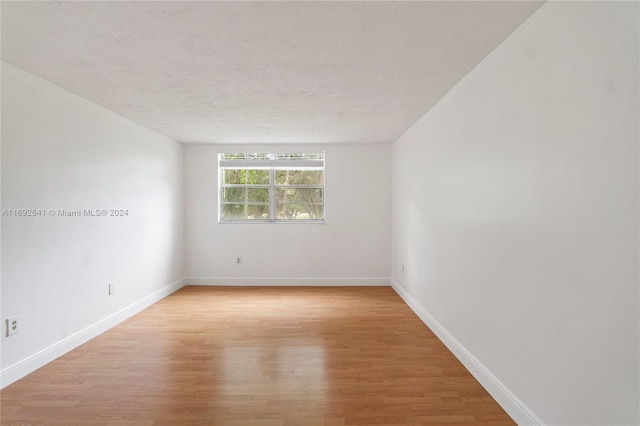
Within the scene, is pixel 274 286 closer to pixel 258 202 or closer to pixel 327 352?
pixel 258 202

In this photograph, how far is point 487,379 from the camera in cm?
232

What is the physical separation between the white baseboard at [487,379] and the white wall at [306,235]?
78.4 inches

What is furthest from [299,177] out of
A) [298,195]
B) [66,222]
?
[66,222]

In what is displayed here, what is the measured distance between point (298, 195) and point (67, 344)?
144 inches

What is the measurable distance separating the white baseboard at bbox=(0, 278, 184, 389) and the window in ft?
6.27

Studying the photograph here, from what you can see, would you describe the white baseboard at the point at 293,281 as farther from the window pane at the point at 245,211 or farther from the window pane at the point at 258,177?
the window pane at the point at 258,177

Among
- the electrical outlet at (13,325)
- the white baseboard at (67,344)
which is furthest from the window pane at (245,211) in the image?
the electrical outlet at (13,325)

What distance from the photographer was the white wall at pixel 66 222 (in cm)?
251

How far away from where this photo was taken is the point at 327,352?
2930 mm

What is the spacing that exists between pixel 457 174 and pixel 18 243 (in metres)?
3.65

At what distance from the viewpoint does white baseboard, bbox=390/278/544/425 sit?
1920 millimetres

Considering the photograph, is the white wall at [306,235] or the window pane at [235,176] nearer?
the white wall at [306,235]

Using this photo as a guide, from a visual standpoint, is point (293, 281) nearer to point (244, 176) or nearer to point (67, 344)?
point (244, 176)

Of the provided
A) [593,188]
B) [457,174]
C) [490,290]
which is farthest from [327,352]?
[593,188]
